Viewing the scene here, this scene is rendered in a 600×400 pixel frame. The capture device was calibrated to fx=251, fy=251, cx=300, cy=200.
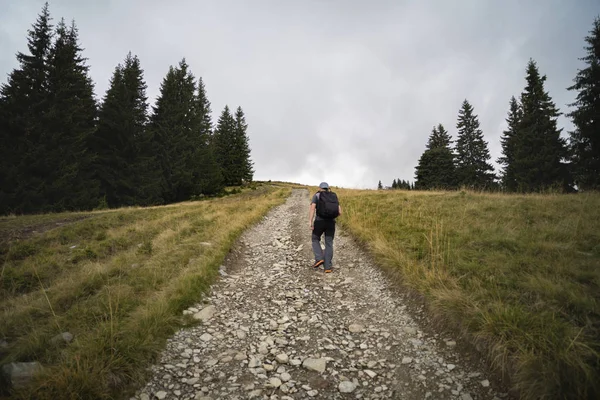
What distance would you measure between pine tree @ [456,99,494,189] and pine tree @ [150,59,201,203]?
4154 centimetres

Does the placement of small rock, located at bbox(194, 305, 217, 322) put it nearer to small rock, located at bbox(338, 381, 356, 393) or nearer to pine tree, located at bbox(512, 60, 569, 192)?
small rock, located at bbox(338, 381, 356, 393)

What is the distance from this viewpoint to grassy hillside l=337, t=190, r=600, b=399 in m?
2.65

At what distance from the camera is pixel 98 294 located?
18.0ft

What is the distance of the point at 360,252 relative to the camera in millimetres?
8070

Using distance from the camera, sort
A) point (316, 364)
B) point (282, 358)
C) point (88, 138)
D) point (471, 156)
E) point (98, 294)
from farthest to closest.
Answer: point (471, 156), point (88, 138), point (98, 294), point (282, 358), point (316, 364)

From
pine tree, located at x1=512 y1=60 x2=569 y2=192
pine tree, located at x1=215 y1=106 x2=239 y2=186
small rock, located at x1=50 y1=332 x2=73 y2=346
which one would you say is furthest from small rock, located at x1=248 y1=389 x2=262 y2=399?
pine tree, located at x1=215 y1=106 x2=239 y2=186

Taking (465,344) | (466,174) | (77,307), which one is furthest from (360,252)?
(466,174)

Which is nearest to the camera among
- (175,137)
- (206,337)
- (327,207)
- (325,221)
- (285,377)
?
(285,377)

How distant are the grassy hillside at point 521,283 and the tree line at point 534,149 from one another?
835 centimetres

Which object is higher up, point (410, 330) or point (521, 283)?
point (521, 283)

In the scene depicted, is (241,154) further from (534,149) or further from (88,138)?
(534,149)

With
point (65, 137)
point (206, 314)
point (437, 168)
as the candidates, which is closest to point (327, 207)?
point (206, 314)

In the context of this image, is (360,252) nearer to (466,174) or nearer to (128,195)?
(128,195)

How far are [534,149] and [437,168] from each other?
59.2 feet
